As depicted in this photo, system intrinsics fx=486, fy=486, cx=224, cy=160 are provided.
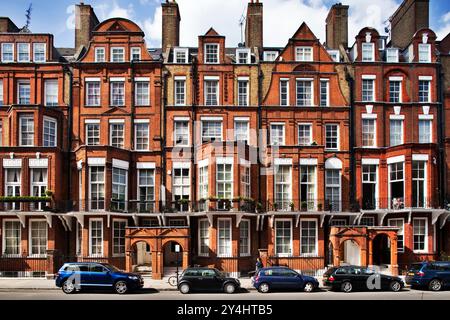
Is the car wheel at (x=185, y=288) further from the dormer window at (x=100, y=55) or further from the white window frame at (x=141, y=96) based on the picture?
the dormer window at (x=100, y=55)

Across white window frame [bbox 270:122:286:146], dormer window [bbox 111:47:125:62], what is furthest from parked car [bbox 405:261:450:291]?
dormer window [bbox 111:47:125:62]

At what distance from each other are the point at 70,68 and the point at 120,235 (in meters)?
11.9

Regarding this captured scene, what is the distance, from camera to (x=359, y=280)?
22.9 metres

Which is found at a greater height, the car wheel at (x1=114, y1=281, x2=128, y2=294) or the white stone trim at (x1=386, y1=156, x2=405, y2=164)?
the white stone trim at (x1=386, y1=156, x2=405, y2=164)

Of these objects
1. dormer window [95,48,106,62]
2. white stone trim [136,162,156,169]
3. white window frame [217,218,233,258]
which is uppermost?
dormer window [95,48,106,62]

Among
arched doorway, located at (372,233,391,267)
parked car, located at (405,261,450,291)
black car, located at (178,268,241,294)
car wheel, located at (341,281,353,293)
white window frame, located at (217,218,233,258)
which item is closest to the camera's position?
black car, located at (178,268,241,294)

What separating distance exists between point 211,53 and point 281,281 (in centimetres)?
1710

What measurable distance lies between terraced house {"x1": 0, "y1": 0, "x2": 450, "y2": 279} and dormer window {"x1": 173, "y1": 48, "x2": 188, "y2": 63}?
80mm

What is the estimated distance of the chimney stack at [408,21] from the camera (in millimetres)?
34562

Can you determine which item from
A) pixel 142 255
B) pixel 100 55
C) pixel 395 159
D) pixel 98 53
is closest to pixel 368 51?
pixel 395 159

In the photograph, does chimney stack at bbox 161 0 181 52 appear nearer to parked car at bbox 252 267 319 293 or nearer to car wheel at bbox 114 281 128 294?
car wheel at bbox 114 281 128 294

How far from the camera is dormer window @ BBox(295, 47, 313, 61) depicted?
109ft

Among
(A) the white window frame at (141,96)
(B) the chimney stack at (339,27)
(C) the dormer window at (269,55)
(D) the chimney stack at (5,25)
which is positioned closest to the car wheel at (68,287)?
(A) the white window frame at (141,96)

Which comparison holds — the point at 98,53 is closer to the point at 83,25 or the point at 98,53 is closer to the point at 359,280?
the point at 83,25
